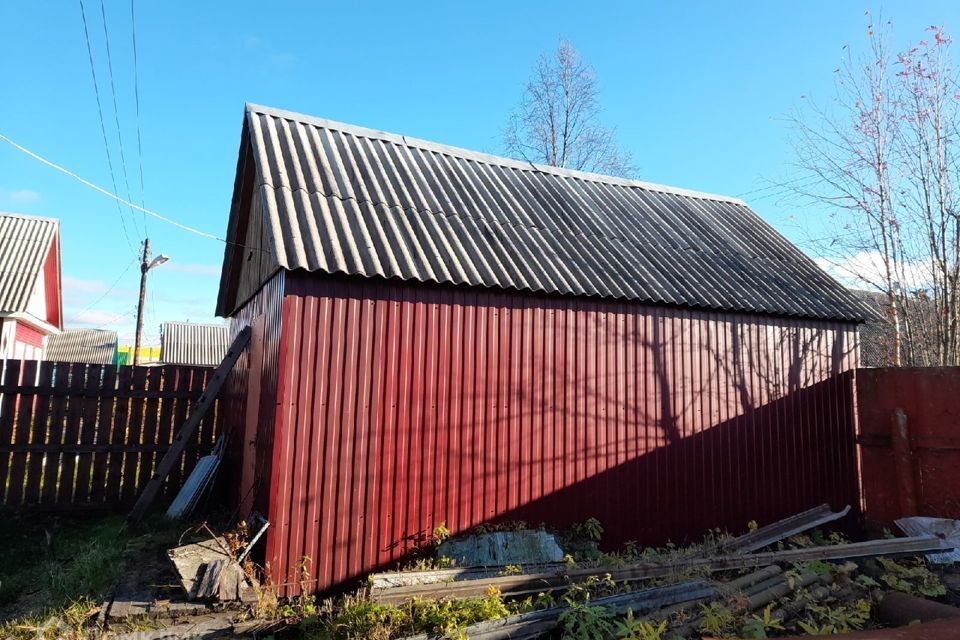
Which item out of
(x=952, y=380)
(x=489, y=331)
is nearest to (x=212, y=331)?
(x=489, y=331)

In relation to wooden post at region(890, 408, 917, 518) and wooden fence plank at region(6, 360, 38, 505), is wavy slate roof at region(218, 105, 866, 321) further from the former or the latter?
wooden fence plank at region(6, 360, 38, 505)

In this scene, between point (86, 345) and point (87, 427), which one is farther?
point (86, 345)

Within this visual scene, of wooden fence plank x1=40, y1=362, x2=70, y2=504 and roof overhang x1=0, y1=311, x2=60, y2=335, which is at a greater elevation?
roof overhang x1=0, y1=311, x2=60, y2=335

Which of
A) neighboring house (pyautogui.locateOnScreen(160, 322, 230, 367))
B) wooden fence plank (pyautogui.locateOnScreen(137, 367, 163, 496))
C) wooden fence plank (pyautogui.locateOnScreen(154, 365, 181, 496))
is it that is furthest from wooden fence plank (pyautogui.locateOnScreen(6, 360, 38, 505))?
neighboring house (pyautogui.locateOnScreen(160, 322, 230, 367))

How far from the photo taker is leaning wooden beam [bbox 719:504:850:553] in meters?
6.95

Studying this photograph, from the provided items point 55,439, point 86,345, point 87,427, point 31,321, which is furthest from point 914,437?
point 86,345

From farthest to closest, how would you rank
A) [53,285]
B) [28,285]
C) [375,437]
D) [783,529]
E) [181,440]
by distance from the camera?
[53,285] → [28,285] → [783,529] → [181,440] → [375,437]

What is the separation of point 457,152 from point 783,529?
7.40 meters

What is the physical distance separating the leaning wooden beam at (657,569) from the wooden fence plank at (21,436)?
19.6 ft

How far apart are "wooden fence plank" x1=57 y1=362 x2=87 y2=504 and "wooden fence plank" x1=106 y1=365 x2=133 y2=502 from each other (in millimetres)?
412

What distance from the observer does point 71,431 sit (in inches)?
314

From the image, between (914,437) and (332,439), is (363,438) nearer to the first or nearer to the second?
(332,439)

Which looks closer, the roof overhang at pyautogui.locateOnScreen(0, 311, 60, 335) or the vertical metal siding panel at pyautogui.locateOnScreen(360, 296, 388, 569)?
the vertical metal siding panel at pyautogui.locateOnScreen(360, 296, 388, 569)

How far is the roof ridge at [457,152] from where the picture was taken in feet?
27.6
